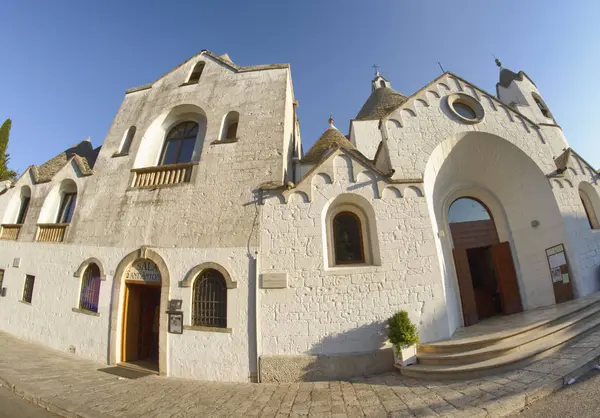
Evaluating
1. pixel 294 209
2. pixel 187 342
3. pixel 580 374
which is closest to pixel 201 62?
pixel 294 209

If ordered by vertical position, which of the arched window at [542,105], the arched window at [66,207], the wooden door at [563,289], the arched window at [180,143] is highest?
the arched window at [542,105]

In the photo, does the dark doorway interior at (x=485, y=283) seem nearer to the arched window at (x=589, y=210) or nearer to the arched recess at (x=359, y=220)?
the arched window at (x=589, y=210)

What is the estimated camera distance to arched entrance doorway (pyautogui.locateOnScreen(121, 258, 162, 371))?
659 centimetres

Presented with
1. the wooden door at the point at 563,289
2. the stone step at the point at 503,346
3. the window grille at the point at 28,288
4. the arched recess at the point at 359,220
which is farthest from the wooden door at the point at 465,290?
the window grille at the point at 28,288

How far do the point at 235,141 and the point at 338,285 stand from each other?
557 centimetres

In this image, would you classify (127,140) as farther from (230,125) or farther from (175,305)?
(175,305)

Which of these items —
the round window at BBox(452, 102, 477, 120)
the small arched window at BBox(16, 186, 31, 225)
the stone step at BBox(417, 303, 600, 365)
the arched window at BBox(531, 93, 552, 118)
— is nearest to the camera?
the stone step at BBox(417, 303, 600, 365)

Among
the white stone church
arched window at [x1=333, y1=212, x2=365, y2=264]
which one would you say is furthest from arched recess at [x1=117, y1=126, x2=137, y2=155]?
arched window at [x1=333, y1=212, x2=365, y2=264]

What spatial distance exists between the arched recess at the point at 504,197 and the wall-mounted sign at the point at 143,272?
8.55 m

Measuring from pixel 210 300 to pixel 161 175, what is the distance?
A: 460 cm

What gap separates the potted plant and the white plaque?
107 inches

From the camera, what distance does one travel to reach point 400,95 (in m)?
15.1

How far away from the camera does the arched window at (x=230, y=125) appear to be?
8.36 meters

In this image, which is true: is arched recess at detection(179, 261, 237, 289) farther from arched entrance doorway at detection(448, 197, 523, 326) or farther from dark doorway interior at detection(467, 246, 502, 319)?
dark doorway interior at detection(467, 246, 502, 319)
